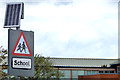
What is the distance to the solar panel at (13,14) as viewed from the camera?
26.7 feet

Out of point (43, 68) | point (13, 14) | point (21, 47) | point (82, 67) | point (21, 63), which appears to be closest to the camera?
point (21, 47)

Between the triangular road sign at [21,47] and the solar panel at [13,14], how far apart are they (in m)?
0.40

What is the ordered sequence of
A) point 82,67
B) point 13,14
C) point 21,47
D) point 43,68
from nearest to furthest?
point 21,47 → point 13,14 → point 43,68 → point 82,67

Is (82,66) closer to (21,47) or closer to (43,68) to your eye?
(43,68)

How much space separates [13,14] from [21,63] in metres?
1.41

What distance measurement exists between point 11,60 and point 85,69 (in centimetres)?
4246

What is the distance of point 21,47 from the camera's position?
8.02m

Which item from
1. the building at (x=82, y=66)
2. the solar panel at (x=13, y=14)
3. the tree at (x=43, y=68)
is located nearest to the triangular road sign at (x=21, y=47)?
the solar panel at (x=13, y=14)

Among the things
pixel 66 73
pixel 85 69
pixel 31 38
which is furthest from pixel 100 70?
pixel 31 38

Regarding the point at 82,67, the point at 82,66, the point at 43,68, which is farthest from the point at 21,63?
the point at 82,66

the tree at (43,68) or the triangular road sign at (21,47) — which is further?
the tree at (43,68)

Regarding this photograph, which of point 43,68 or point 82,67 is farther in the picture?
point 82,67

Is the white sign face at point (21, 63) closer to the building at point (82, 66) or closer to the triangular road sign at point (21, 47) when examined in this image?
the triangular road sign at point (21, 47)

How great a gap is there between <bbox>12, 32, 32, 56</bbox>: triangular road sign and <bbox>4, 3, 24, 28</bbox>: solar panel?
397mm
